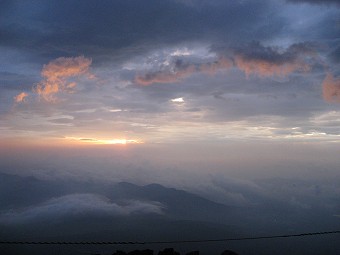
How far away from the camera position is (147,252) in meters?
18.0

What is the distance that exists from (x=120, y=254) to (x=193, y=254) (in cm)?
480

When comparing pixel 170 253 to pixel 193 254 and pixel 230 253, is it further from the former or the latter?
pixel 230 253

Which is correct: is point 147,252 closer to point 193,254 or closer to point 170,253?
point 170,253

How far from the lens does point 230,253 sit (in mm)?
20422

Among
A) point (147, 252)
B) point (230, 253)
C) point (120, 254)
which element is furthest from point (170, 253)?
point (230, 253)

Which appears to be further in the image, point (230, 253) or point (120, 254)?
point (230, 253)

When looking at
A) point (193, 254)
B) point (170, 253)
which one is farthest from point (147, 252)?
point (193, 254)

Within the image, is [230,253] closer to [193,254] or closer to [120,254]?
[193,254]

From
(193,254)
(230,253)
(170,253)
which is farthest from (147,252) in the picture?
(230,253)

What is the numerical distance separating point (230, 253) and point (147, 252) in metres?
6.39

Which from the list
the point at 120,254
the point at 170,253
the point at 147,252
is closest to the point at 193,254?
the point at 170,253

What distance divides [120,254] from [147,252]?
5.95 feet

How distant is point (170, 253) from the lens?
17688 millimetres

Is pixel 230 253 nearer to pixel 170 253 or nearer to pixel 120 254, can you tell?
pixel 170 253
